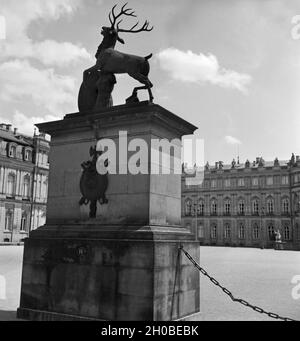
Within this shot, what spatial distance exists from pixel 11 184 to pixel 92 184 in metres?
51.0

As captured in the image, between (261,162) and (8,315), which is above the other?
(261,162)

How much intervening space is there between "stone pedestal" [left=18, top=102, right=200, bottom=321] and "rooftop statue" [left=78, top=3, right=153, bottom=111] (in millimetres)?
495

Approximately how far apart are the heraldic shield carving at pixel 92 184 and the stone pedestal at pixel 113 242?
111mm

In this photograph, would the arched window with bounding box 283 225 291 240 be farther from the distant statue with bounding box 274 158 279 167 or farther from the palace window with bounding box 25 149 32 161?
the palace window with bounding box 25 149 32 161

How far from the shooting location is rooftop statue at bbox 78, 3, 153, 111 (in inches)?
303

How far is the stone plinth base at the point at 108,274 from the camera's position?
6.27 meters

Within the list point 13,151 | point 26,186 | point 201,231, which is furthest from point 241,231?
point 13,151

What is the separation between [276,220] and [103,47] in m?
77.6

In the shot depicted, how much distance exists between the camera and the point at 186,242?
7.16m

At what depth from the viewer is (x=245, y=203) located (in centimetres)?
8494

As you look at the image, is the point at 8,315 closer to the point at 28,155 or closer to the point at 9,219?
the point at 9,219
